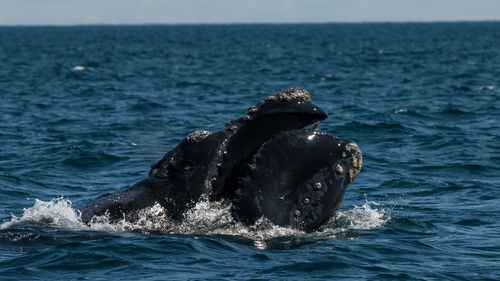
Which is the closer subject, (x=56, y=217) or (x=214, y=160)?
(x=214, y=160)

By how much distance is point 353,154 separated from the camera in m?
9.73

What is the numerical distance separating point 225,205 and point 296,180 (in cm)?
89

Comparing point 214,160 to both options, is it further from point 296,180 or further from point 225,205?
point 296,180

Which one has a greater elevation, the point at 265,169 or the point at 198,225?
the point at 265,169

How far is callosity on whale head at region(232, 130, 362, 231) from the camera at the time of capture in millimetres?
9344

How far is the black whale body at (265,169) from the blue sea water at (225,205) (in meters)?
0.23

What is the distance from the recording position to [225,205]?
9594 mm

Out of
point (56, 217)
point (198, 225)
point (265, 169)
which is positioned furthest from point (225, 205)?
point (56, 217)

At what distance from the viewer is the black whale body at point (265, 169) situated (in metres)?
9.43

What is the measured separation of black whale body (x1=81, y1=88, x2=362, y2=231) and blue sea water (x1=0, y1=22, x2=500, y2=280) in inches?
9.1

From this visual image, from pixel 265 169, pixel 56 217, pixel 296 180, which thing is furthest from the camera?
pixel 56 217

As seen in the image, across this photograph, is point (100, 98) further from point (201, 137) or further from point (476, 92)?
point (201, 137)

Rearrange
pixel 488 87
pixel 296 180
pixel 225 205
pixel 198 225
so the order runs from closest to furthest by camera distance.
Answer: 1. pixel 296 180
2. pixel 225 205
3. pixel 198 225
4. pixel 488 87

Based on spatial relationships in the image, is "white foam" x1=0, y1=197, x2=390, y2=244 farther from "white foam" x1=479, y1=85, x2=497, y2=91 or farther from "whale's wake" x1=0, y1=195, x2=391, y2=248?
"white foam" x1=479, y1=85, x2=497, y2=91
